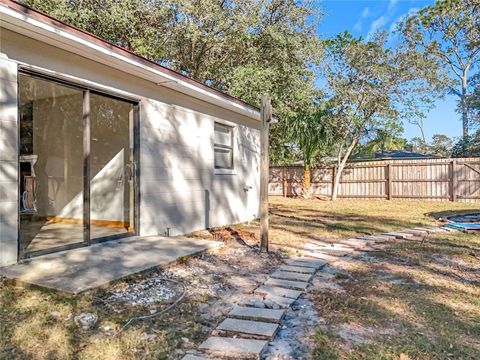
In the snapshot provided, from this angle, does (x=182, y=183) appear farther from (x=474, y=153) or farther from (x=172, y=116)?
(x=474, y=153)

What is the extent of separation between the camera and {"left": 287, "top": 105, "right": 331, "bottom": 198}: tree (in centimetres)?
1446

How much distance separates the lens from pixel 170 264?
13.8 feet

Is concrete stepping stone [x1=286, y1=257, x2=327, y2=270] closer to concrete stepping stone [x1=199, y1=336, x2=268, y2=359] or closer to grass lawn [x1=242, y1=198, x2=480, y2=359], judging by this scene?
grass lawn [x1=242, y1=198, x2=480, y2=359]

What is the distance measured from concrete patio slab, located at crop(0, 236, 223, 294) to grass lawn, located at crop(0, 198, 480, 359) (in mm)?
142

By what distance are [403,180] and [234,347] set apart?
14.1 metres

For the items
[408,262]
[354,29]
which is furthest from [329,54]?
[408,262]

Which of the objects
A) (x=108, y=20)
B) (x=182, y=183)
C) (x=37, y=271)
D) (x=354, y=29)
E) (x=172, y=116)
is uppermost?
(x=354, y=29)

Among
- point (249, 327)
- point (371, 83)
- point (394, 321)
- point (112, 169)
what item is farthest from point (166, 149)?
point (371, 83)

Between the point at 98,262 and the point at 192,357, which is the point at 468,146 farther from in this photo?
the point at 192,357

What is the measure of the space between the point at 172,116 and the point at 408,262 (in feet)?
14.2

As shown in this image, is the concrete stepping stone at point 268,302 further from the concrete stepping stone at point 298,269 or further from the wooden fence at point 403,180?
the wooden fence at point 403,180

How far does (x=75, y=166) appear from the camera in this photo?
647 centimetres

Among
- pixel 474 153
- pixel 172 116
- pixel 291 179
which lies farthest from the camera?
pixel 474 153

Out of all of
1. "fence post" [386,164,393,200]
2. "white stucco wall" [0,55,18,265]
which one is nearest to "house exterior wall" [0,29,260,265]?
"white stucco wall" [0,55,18,265]
